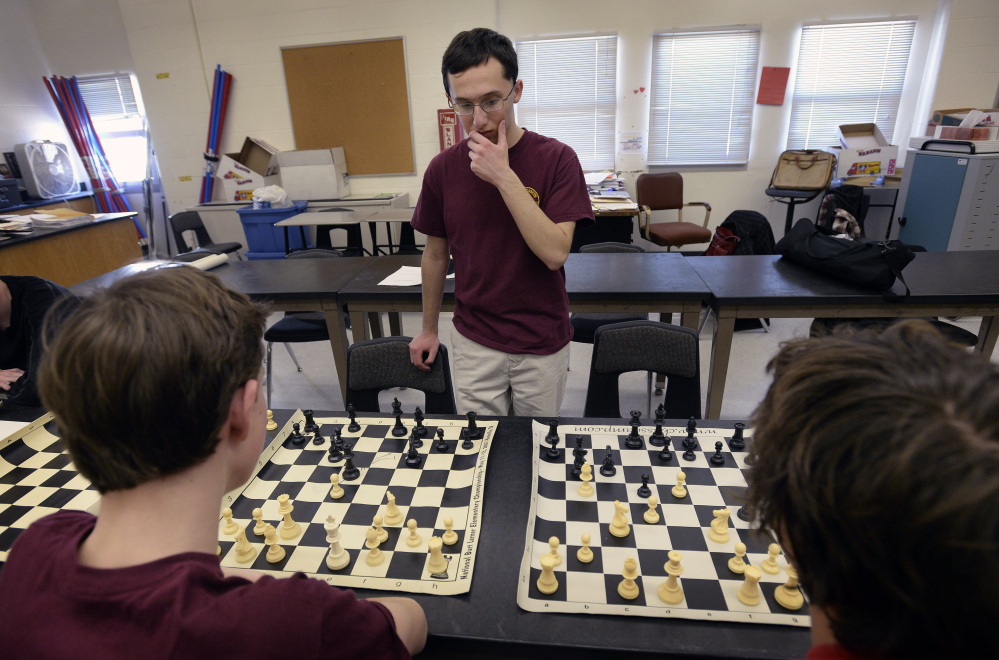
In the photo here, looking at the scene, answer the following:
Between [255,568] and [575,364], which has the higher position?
[255,568]

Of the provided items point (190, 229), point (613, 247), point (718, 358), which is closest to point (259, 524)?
point (718, 358)

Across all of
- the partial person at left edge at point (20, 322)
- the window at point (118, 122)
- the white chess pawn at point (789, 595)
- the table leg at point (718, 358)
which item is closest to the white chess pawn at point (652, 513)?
the white chess pawn at point (789, 595)

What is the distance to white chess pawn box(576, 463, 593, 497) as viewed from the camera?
3.64 ft

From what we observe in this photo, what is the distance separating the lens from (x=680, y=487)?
1.10 m

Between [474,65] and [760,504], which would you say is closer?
[760,504]

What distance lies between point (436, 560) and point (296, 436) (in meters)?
0.60

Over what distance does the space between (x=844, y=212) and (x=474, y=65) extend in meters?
3.99

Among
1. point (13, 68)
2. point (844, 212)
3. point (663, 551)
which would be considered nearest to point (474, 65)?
point (663, 551)

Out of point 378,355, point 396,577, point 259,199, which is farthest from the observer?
point 259,199

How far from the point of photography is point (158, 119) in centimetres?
555

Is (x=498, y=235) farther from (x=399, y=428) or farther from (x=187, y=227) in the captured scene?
(x=187, y=227)

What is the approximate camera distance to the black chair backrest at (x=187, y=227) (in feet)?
16.0

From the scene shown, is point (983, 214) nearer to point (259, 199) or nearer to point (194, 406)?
point (194, 406)

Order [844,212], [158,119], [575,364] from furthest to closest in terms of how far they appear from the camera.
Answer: [158,119], [844,212], [575,364]
